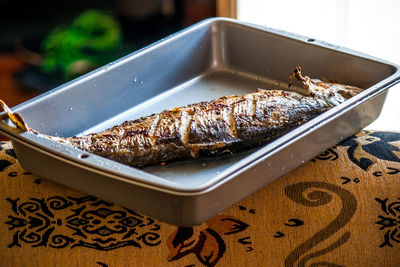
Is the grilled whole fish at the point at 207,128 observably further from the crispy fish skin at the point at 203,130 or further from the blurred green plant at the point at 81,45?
the blurred green plant at the point at 81,45

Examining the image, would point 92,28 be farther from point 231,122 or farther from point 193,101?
point 231,122


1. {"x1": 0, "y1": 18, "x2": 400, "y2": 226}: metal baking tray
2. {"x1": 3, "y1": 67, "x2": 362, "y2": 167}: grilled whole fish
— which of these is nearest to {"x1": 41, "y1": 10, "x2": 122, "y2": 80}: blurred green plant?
{"x1": 0, "y1": 18, "x2": 400, "y2": 226}: metal baking tray

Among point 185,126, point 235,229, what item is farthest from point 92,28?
point 235,229

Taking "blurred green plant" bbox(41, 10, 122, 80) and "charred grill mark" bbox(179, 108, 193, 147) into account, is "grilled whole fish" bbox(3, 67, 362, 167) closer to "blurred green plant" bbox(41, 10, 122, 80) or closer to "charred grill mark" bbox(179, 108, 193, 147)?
"charred grill mark" bbox(179, 108, 193, 147)

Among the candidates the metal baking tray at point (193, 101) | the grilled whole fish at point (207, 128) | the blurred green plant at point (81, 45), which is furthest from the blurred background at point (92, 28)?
the grilled whole fish at point (207, 128)

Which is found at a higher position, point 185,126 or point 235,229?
point 185,126

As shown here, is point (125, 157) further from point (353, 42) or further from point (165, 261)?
point (353, 42)
